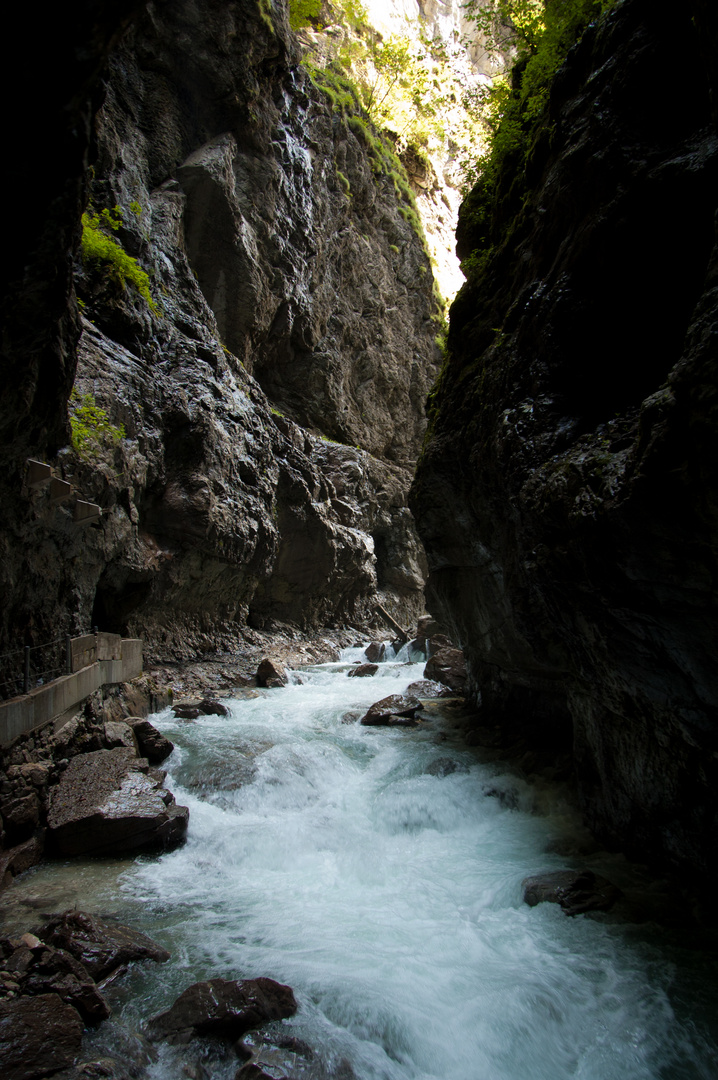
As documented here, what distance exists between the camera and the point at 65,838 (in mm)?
6578

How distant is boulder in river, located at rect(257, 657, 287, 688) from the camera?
1599cm

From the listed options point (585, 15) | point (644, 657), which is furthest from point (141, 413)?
point (644, 657)

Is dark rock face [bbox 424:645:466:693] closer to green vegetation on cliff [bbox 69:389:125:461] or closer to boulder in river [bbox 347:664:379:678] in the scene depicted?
boulder in river [bbox 347:664:379:678]

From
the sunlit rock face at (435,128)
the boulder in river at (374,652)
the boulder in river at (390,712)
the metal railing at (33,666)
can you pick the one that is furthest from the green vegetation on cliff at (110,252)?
the sunlit rock face at (435,128)

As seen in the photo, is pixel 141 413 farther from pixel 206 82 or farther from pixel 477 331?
pixel 206 82

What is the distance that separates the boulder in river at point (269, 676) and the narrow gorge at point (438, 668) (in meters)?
0.35

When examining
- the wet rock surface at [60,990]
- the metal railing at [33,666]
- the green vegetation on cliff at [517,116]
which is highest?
the green vegetation on cliff at [517,116]

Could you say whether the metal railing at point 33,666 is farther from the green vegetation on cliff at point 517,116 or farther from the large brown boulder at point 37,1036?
the green vegetation on cliff at point 517,116

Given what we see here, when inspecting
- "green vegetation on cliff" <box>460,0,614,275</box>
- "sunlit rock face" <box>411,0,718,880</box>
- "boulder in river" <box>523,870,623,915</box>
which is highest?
"green vegetation on cliff" <box>460,0,614,275</box>

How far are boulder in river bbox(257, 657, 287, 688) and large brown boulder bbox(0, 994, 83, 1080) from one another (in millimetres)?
12130

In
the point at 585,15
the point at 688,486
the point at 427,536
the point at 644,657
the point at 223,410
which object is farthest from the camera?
the point at 223,410

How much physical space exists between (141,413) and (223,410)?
414 centimetres

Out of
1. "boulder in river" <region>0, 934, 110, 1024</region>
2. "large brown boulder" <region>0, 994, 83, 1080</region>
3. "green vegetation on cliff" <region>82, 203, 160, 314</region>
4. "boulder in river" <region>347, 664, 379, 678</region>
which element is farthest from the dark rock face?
"large brown boulder" <region>0, 994, 83, 1080</region>

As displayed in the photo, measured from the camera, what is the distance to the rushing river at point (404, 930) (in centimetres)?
406
